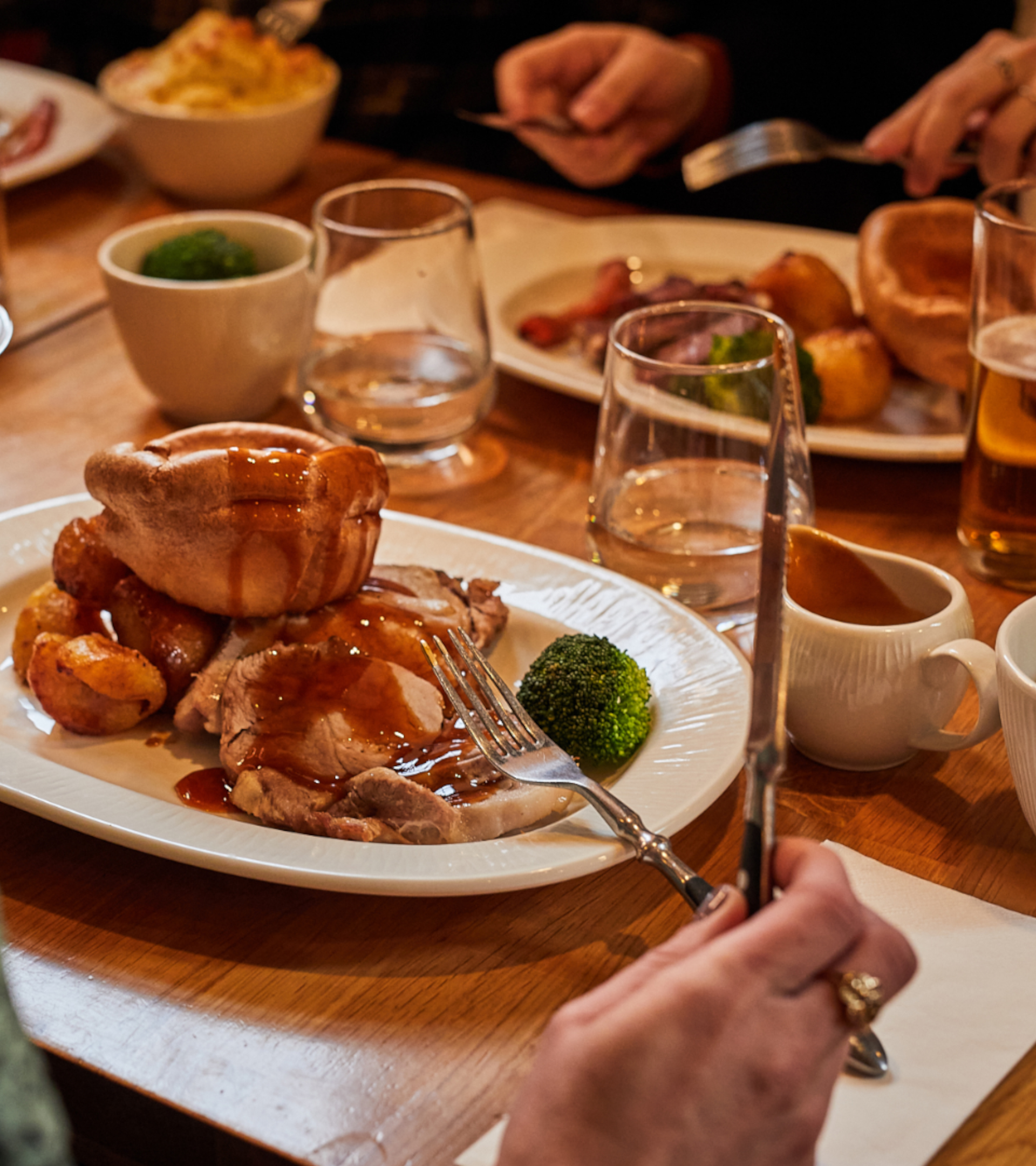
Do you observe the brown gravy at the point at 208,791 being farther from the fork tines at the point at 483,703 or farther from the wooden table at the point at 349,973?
the fork tines at the point at 483,703

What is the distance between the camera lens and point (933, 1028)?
94 cm

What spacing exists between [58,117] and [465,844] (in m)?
2.48

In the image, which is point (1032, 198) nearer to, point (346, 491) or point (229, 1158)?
point (346, 491)

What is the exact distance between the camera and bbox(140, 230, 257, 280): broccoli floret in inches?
75.6

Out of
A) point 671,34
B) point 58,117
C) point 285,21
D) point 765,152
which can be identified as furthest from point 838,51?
point 58,117

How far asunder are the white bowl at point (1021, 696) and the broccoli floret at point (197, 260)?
1277mm

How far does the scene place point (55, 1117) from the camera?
0.55 metres

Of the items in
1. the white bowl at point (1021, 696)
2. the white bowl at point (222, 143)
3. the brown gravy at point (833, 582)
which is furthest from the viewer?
the white bowl at point (222, 143)

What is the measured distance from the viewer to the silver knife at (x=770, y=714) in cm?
74

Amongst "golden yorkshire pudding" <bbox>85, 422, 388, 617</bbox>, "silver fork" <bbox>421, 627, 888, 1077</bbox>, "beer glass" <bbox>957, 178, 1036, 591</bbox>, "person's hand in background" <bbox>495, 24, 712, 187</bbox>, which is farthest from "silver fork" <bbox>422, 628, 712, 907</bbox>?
"person's hand in background" <bbox>495, 24, 712, 187</bbox>

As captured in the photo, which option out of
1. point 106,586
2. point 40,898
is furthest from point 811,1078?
point 106,586

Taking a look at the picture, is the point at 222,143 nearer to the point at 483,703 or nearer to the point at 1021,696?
the point at 483,703

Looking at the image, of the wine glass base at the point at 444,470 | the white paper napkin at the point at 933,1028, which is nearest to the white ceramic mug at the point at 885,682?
the white paper napkin at the point at 933,1028

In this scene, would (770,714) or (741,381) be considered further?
(741,381)
